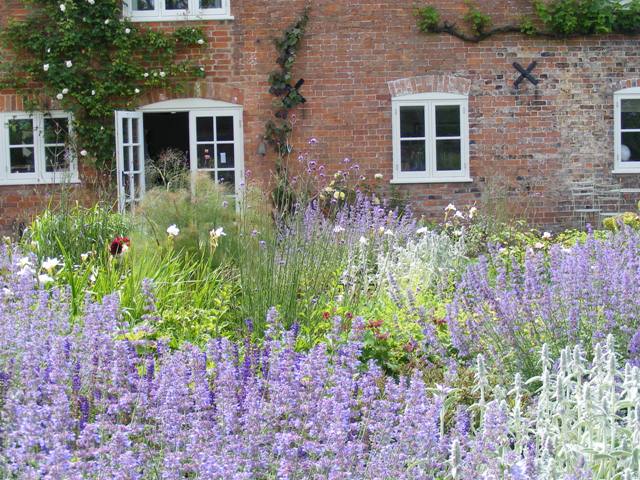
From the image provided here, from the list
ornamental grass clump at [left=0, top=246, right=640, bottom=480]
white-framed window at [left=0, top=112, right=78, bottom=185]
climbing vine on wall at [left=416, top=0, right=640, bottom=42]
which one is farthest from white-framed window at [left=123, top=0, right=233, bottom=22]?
ornamental grass clump at [left=0, top=246, right=640, bottom=480]

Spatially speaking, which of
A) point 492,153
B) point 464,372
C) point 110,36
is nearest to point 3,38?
point 110,36

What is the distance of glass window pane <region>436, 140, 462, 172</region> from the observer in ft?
45.1

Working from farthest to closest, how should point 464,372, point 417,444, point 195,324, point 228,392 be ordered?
point 195,324 < point 464,372 < point 228,392 < point 417,444

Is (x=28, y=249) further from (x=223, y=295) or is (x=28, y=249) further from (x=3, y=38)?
(x=3, y=38)

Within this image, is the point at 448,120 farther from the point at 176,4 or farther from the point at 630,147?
the point at 176,4

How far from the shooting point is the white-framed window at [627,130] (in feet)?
45.1

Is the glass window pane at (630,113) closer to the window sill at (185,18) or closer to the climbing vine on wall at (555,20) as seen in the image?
the climbing vine on wall at (555,20)

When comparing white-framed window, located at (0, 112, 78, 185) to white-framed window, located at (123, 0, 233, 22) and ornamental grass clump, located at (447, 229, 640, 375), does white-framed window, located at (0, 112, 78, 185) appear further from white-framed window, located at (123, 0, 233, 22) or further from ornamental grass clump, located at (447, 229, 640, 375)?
ornamental grass clump, located at (447, 229, 640, 375)

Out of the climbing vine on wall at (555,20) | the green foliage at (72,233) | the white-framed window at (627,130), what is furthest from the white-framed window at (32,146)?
the white-framed window at (627,130)

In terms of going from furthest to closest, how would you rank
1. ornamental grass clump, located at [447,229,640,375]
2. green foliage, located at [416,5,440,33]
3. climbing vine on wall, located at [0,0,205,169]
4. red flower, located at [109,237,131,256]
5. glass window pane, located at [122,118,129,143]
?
green foliage, located at [416,5,440,33] → climbing vine on wall, located at [0,0,205,169] → glass window pane, located at [122,118,129,143] → red flower, located at [109,237,131,256] → ornamental grass clump, located at [447,229,640,375]

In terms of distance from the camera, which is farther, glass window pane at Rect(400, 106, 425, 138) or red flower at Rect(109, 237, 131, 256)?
glass window pane at Rect(400, 106, 425, 138)

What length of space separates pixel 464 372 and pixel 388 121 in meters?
9.03

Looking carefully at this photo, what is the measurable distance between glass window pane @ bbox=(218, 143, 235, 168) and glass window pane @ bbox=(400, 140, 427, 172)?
2.21 m

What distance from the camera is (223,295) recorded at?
6160 mm
